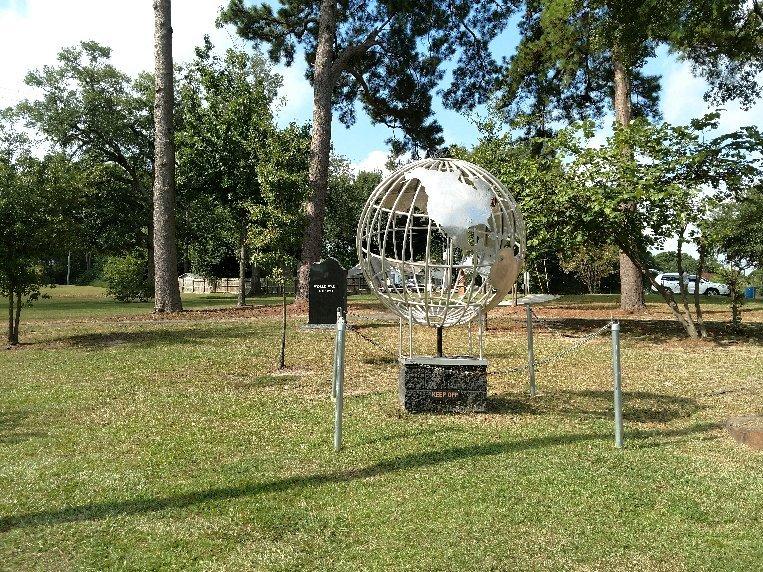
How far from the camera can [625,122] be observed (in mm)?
20078

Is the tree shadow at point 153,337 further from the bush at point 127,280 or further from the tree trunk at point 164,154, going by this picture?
the bush at point 127,280

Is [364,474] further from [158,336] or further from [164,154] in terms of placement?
[164,154]

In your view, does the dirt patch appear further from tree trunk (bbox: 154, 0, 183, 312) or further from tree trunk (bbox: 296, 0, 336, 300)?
tree trunk (bbox: 154, 0, 183, 312)

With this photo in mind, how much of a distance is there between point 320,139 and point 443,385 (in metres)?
15.6

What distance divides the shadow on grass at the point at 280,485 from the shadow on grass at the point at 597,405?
953 mm

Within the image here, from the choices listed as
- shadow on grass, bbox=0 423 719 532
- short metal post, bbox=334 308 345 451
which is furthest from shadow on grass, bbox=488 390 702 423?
short metal post, bbox=334 308 345 451

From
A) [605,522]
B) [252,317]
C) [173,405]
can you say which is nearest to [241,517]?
[605,522]

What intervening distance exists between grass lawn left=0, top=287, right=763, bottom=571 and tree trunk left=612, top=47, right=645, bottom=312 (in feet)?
35.0

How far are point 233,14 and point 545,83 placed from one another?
35.8 ft

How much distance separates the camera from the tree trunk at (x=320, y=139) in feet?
70.6

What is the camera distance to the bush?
30.5m

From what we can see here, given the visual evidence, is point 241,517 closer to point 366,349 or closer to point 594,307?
point 366,349

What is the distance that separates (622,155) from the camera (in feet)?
48.0

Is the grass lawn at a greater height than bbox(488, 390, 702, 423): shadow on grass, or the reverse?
bbox(488, 390, 702, 423): shadow on grass
